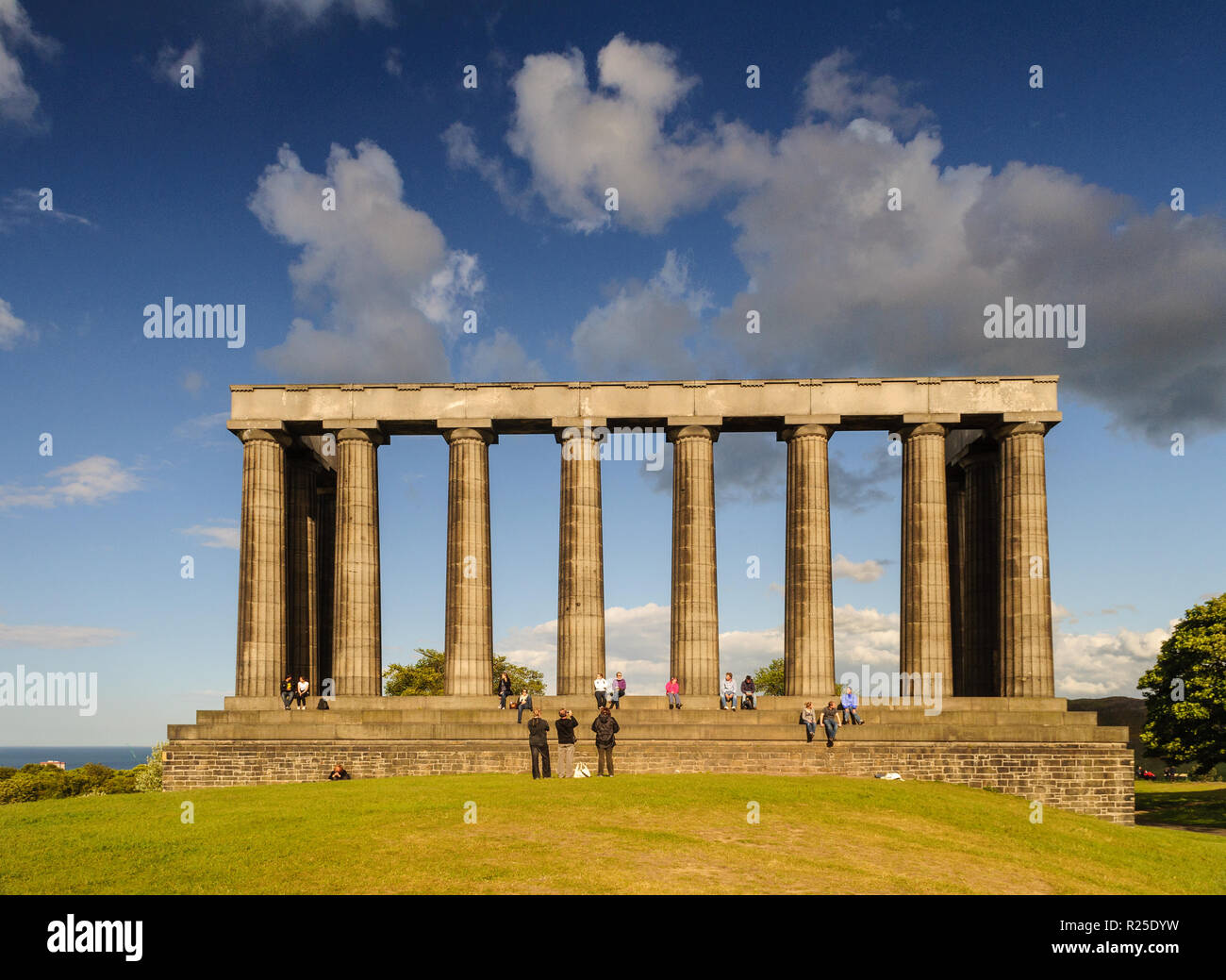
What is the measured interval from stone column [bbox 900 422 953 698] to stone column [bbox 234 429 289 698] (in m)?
32.0

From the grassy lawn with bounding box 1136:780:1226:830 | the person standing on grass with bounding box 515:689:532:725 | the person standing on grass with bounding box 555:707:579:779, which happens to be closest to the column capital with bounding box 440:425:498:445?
the person standing on grass with bounding box 515:689:532:725

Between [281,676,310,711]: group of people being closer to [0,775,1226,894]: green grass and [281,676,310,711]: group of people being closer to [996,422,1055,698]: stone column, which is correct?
[0,775,1226,894]: green grass

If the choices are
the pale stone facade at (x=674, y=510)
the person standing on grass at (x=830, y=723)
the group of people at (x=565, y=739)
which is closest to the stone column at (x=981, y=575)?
the pale stone facade at (x=674, y=510)

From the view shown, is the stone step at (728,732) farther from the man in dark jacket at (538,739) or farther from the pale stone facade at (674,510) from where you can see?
the man in dark jacket at (538,739)

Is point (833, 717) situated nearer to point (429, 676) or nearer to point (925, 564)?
point (925, 564)

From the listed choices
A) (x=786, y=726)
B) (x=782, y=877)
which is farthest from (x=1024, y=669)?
(x=782, y=877)

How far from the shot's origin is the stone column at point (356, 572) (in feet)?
162

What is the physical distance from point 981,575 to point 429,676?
185 feet

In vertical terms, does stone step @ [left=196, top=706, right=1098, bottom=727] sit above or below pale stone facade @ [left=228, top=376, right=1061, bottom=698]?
below

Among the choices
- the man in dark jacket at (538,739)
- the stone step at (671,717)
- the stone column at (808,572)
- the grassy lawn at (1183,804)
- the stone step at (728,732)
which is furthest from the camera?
the grassy lawn at (1183,804)

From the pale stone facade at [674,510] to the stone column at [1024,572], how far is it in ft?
0.26

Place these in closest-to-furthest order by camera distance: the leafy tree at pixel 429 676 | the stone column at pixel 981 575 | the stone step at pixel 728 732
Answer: the stone step at pixel 728 732 < the stone column at pixel 981 575 < the leafy tree at pixel 429 676

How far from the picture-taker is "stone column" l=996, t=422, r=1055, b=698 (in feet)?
157

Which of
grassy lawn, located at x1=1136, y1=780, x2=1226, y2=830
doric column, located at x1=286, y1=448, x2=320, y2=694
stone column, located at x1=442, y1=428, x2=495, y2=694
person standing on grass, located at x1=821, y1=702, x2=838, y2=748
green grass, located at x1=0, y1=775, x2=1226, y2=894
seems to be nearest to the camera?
green grass, located at x1=0, y1=775, x2=1226, y2=894
